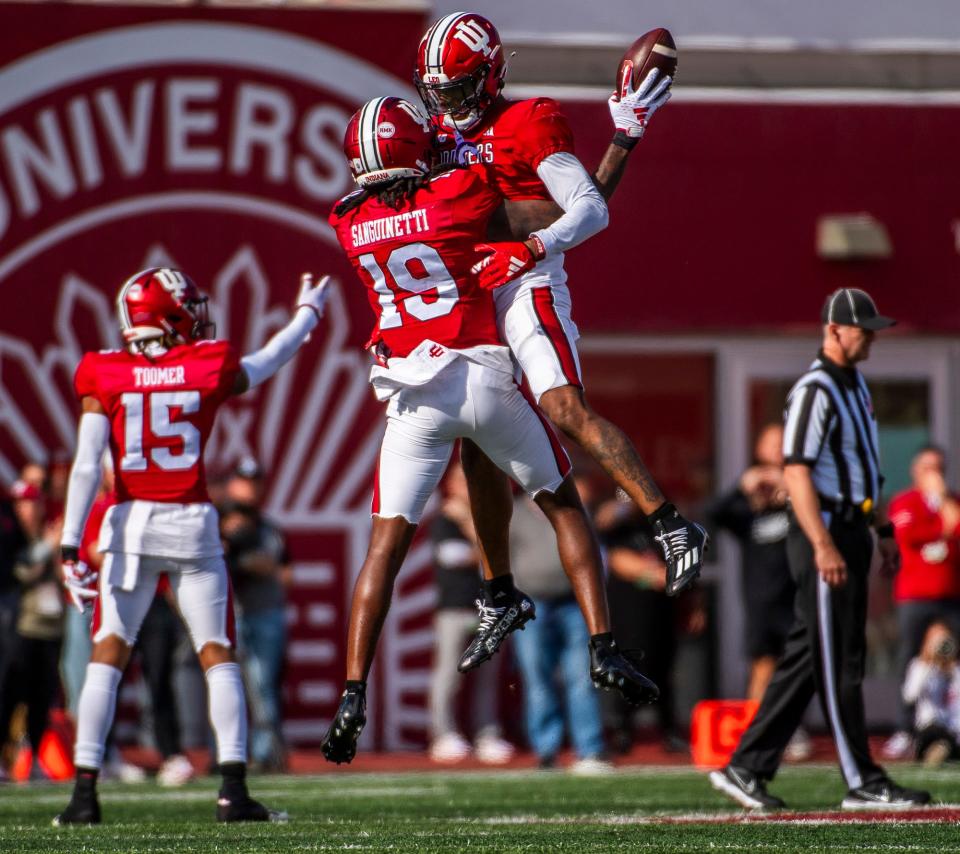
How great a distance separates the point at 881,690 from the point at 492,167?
8.68m

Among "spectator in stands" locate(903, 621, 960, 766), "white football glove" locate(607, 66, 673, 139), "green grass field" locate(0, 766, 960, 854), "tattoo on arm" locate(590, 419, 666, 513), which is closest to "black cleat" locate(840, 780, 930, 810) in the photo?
"green grass field" locate(0, 766, 960, 854)

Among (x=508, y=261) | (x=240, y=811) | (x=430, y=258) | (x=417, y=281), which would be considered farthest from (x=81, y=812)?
(x=508, y=261)

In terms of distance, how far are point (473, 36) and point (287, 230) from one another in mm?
7440

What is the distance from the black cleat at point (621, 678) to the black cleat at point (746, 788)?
1.78m

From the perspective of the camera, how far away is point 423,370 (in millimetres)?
6434

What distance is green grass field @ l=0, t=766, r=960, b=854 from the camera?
6.32m

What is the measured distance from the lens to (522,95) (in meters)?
14.1

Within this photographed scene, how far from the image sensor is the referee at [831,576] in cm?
786

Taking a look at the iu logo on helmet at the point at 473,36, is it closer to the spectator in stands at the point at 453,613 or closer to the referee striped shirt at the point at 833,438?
the referee striped shirt at the point at 833,438

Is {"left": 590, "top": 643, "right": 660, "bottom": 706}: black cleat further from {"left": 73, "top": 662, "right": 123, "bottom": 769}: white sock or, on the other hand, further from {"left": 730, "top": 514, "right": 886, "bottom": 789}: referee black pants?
{"left": 73, "top": 662, "right": 123, "bottom": 769}: white sock

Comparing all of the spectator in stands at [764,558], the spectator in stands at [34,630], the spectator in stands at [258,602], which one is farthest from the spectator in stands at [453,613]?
the spectator in stands at [34,630]

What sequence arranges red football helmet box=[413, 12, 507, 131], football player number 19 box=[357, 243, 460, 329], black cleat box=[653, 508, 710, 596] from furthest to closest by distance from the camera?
red football helmet box=[413, 12, 507, 131]
football player number 19 box=[357, 243, 460, 329]
black cleat box=[653, 508, 710, 596]

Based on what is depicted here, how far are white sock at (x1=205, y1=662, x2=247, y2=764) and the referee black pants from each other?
2.08 m

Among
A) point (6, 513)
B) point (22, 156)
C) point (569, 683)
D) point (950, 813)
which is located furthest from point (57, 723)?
point (950, 813)
